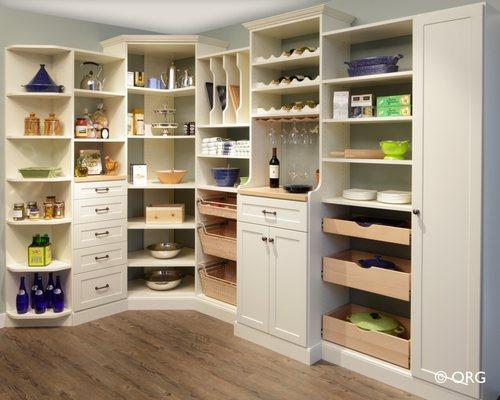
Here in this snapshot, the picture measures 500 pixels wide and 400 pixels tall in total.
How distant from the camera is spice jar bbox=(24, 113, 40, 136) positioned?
12.7ft

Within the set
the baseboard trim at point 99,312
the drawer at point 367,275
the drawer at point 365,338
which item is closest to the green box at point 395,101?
the drawer at point 367,275

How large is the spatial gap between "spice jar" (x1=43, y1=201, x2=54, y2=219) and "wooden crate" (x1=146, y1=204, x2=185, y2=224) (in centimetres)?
77

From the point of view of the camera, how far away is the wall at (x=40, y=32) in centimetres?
385

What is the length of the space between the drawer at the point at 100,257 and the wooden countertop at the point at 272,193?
49.2 inches

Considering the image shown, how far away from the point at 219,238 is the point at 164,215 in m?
0.58

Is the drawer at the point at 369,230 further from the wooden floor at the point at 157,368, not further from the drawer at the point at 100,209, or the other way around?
the drawer at the point at 100,209

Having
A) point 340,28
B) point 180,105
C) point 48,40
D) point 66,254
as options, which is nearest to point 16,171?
point 66,254

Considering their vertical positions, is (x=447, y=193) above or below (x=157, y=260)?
above

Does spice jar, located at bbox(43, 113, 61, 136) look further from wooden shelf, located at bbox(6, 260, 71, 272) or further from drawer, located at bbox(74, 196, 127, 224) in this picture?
wooden shelf, located at bbox(6, 260, 71, 272)

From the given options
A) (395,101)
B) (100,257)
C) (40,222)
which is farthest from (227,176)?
(395,101)

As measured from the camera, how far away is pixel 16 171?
155 inches

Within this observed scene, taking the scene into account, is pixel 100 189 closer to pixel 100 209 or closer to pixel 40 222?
pixel 100 209

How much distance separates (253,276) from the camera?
11.9ft

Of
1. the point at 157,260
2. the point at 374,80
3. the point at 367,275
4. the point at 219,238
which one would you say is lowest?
the point at 157,260
